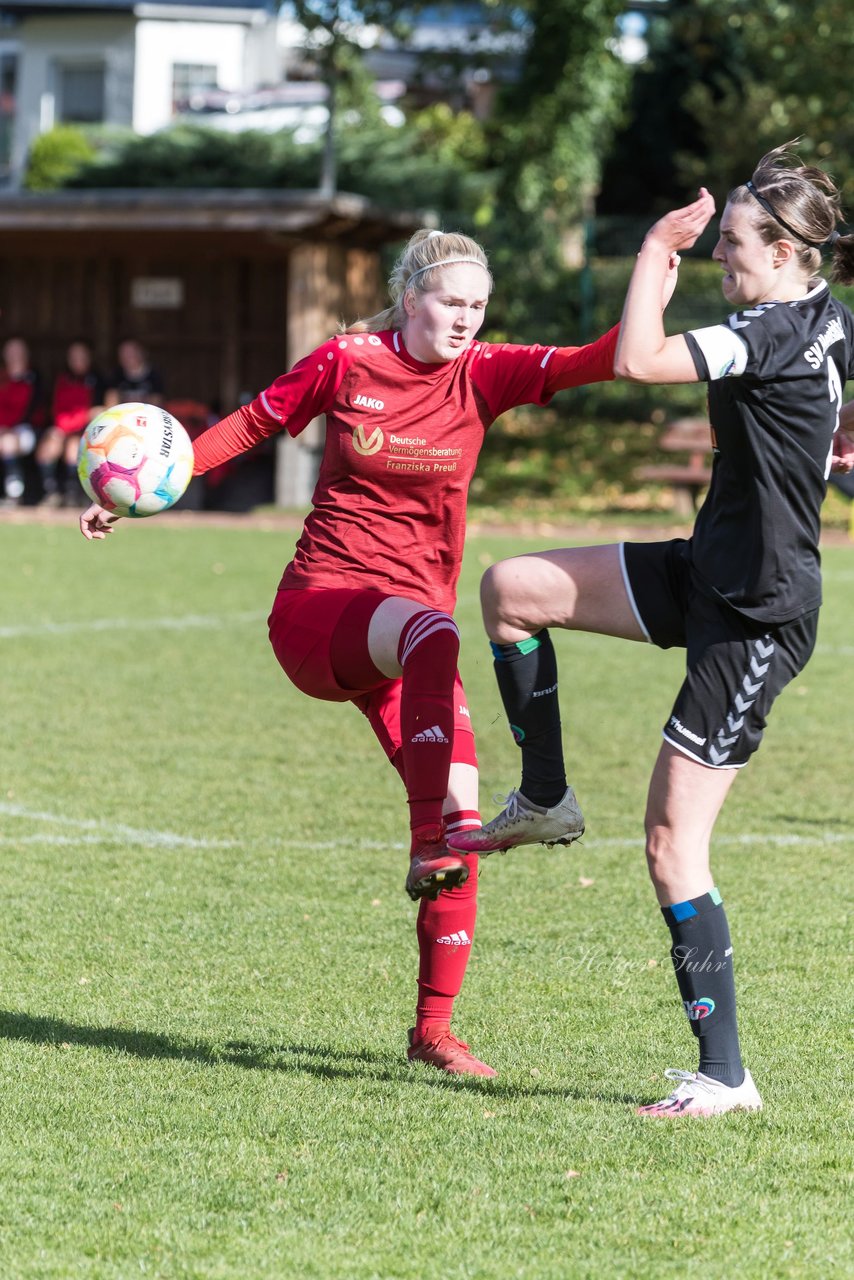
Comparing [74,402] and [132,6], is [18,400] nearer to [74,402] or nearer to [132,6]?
[74,402]

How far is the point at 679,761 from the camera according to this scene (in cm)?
406

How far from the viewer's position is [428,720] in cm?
436

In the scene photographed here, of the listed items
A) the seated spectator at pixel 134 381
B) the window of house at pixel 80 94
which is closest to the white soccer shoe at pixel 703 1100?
the seated spectator at pixel 134 381

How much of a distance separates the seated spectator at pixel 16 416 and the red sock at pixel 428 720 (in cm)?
1954

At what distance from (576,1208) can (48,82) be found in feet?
133

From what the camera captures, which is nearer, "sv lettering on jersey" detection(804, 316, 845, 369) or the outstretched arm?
the outstretched arm

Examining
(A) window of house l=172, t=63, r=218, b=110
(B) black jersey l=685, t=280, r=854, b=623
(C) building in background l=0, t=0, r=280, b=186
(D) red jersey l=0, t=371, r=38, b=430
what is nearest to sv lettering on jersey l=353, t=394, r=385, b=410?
(B) black jersey l=685, t=280, r=854, b=623

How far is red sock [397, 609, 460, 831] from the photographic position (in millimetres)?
4367

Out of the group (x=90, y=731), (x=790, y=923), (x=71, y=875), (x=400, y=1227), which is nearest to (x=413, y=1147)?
(x=400, y=1227)

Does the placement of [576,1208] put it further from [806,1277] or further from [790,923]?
[790,923]

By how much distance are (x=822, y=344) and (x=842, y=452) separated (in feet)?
1.91

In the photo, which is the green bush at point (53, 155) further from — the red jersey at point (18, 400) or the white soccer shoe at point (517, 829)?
the white soccer shoe at point (517, 829)

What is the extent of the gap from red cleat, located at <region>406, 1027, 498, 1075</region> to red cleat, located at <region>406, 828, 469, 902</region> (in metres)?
0.56

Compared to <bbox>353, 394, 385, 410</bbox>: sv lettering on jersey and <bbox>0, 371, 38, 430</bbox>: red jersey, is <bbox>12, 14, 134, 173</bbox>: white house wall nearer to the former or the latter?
<bbox>0, 371, 38, 430</bbox>: red jersey
